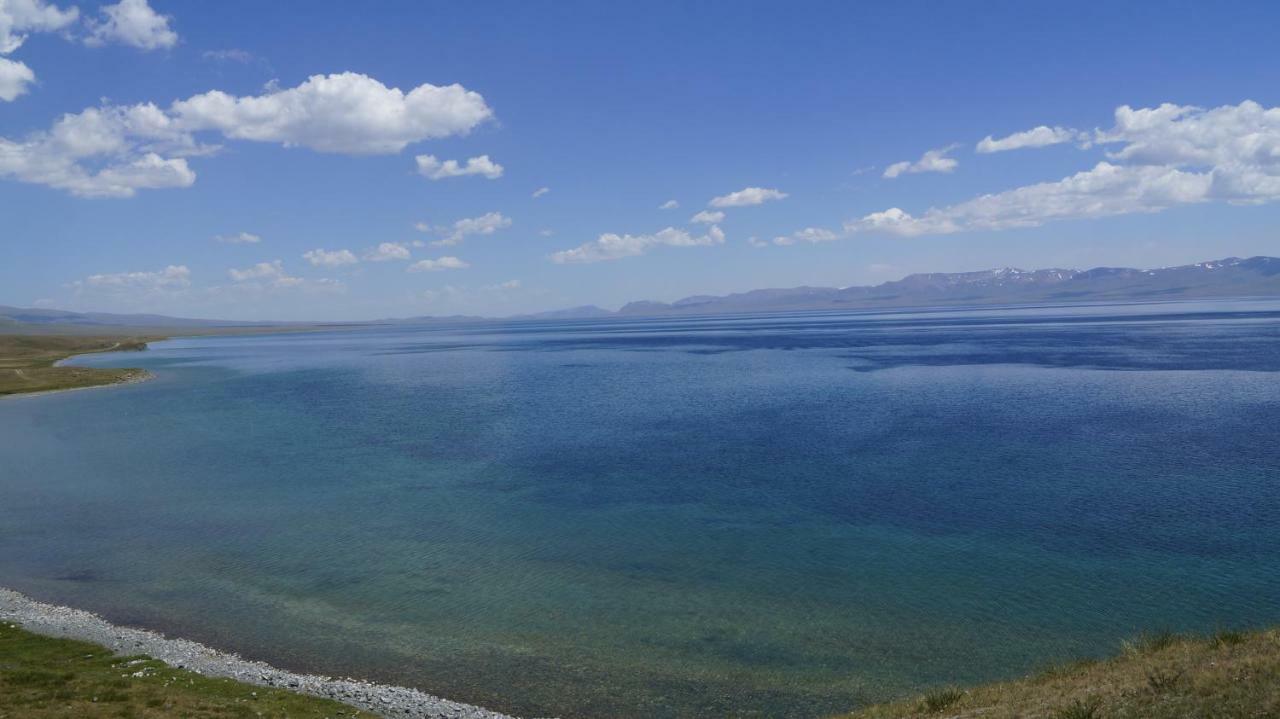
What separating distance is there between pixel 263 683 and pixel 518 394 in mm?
70056

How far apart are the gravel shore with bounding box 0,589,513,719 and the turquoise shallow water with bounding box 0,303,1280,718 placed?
1.01m

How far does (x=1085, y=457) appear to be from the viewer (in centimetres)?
4525

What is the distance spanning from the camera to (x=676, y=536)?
3425cm

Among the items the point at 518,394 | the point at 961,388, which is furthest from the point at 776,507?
the point at 518,394

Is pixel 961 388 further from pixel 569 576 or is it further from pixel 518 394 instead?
pixel 569 576

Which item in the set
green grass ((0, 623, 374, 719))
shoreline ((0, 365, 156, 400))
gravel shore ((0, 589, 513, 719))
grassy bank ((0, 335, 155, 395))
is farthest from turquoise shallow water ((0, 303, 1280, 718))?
grassy bank ((0, 335, 155, 395))

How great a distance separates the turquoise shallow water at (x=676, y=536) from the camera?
22.7 meters

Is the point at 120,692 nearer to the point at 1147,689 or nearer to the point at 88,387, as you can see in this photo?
the point at 1147,689

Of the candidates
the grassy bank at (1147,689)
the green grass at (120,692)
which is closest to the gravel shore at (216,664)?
the green grass at (120,692)

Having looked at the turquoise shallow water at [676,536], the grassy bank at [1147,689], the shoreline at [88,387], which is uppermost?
→ the shoreline at [88,387]

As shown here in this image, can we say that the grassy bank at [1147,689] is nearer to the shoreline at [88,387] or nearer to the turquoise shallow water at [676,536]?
the turquoise shallow water at [676,536]

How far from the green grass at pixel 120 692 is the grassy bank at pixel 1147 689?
14.0m

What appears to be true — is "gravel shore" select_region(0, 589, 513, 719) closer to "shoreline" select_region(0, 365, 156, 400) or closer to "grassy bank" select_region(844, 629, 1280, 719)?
"grassy bank" select_region(844, 629, 1280, 719)

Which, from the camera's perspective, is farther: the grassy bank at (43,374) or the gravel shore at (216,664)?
the grassy bank at (43,374)
